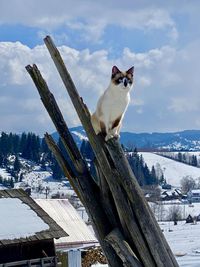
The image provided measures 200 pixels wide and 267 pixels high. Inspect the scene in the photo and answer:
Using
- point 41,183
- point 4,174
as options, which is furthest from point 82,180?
point 4,174

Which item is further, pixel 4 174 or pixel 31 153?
pixel 31 153

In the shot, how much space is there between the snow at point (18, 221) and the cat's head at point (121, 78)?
10828 millimetres

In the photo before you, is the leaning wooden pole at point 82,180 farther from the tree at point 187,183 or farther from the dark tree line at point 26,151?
the tree at point 187,183

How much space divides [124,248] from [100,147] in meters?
0.97

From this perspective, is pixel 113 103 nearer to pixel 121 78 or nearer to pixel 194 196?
pixel 121 78

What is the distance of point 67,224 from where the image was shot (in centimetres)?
2628

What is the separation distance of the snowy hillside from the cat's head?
6072 inches

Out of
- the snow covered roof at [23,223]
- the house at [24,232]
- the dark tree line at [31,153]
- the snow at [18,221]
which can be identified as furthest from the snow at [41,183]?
the snow at [18,221]

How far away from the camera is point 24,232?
16234 mm

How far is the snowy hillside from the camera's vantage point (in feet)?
535

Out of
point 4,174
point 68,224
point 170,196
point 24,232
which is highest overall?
point 4,174

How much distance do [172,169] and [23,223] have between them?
532 feet

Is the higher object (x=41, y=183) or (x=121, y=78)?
(x=121, y=78)

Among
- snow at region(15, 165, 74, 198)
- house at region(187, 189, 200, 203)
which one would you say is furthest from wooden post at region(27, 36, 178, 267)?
house at region(187, 189, 200, 203)
